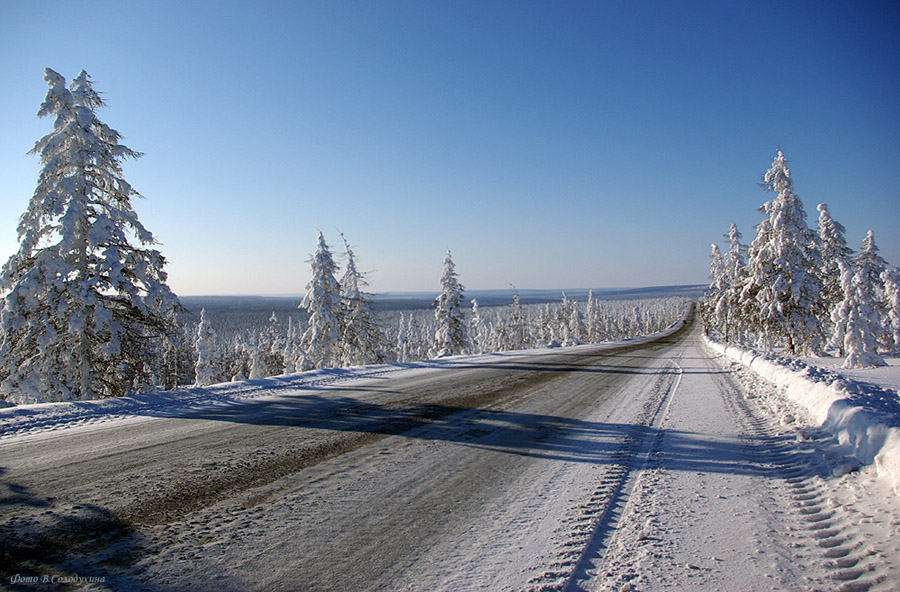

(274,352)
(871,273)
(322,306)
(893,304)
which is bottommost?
(274,352)

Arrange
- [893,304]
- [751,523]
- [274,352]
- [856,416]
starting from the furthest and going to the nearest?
[274,352] → [893,304] → [856,416] → [751,523]

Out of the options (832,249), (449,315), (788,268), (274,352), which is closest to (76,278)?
(449,315)

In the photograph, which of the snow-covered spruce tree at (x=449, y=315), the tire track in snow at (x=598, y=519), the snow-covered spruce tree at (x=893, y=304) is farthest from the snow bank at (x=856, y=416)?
the snow-covered spruce tree at (x=893, y=304)

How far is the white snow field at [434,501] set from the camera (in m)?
2.87

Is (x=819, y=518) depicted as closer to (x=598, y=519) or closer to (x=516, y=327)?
(x=598, y=519)

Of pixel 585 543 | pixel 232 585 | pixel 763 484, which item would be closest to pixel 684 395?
pixel 763 484

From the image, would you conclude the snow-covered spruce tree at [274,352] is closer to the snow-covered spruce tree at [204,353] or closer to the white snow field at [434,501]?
the snow-covered spruce tree at [204,353]

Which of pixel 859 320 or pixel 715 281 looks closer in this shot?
pixel 859 320

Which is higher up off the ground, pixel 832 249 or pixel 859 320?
pixel 832 249

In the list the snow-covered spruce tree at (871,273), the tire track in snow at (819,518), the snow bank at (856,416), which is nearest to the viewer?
the tire track in snow at (819,518)

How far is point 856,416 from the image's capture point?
5328 mm

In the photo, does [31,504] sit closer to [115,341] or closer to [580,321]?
[115,341]

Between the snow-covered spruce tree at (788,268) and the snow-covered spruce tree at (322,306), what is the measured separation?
83.5 ft

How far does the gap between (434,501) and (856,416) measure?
5429mm
